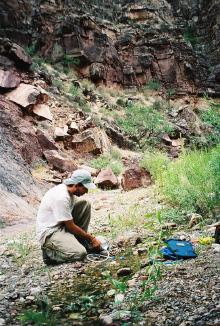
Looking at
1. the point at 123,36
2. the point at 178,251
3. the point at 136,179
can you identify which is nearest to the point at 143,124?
the point at 123,36

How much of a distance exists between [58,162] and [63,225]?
23.9 ft

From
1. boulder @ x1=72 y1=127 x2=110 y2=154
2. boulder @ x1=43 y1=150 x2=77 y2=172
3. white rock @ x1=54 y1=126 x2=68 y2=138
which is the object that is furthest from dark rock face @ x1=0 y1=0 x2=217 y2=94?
boulder @ x1=43 y1=150 x2=77 y2=172

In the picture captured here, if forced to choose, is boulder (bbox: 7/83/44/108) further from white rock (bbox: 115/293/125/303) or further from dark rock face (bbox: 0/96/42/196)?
white rock (bbox: 115/293/125/303)

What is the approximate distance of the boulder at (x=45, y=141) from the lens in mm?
11492

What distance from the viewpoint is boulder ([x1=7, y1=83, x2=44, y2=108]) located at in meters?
12.2

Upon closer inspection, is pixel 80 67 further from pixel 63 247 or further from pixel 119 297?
pixel 119 297

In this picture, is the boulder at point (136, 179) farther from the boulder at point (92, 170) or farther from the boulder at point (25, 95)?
the boulder at point (25, 95)

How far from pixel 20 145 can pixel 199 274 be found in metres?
8.46

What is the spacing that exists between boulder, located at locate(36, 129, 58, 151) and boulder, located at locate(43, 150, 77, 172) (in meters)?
0.30

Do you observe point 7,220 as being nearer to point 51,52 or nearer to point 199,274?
point 199,274

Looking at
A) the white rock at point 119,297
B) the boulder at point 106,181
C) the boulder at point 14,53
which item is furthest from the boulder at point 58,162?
the white rock at point 119,297

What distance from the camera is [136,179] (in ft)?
29.0

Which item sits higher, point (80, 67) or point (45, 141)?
point (80, 67)

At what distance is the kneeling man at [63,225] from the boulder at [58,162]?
709cm
